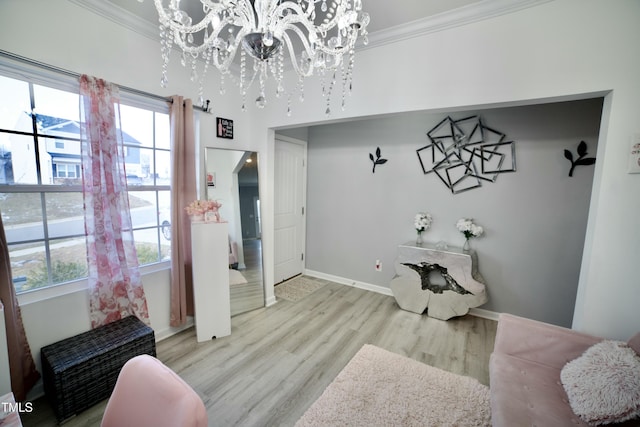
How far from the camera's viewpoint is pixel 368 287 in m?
3.61

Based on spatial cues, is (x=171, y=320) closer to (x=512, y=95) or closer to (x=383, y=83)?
(x=383, y=83)

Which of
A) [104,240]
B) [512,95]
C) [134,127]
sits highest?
[512,95]

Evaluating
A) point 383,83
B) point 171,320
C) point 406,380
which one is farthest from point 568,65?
point 171,320

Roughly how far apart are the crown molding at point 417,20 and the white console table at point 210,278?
5.24 ft

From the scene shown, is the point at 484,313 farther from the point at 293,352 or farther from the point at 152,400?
the point at 152,400

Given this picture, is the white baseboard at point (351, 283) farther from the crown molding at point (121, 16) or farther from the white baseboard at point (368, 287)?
the crown molding at point (121, 16)

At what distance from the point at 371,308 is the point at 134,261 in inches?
95.6

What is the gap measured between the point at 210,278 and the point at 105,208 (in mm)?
958

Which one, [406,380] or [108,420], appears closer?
[108,420]

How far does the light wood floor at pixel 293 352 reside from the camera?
5.62 ft

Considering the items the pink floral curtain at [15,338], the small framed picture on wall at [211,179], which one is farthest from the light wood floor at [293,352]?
the small framed picture on wall at [211,179]

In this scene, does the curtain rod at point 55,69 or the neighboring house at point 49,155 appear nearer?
the curtain rod at point 55,69

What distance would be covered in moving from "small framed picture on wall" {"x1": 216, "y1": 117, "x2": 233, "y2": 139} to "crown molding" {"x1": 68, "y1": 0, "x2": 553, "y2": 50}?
80 centimetres

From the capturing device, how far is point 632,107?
1466 mm
